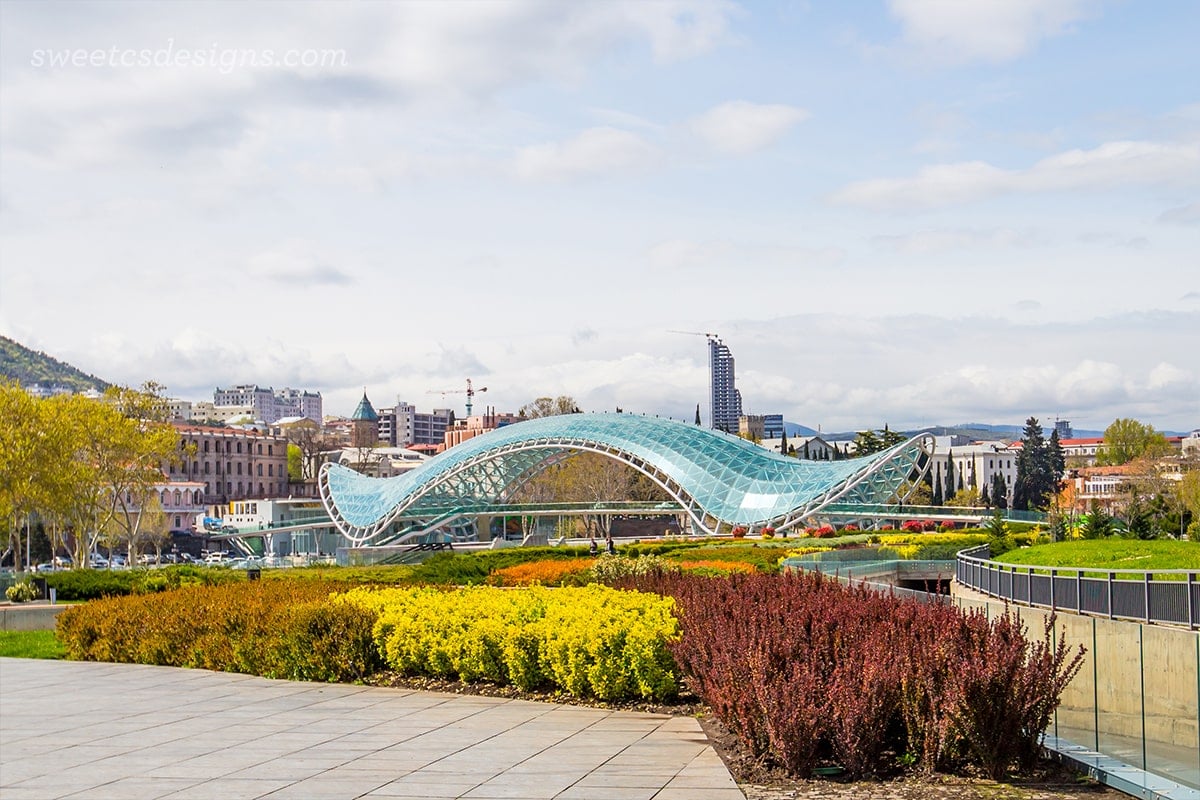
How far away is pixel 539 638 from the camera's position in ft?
44.4

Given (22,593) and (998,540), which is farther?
(998,540)

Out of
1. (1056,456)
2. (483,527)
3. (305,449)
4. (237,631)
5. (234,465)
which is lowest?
(483,527)

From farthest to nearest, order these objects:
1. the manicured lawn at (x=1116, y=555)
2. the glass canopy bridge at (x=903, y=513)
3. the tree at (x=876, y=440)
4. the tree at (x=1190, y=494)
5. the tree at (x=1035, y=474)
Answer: the tree at (x=1035, y=474) → the tree at (x=876, y=440) → the tree at (x=1190, y=494) → the glass canopy bridge at (x=903, y=513) → the manicured lawn at (x=1116, y=555)

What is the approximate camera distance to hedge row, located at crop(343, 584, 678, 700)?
41.9 ft

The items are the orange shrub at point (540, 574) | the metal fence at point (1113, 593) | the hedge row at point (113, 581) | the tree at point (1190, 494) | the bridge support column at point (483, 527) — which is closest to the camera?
the metal fence at point (1113, 593)

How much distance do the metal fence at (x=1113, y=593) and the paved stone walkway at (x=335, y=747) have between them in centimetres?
943

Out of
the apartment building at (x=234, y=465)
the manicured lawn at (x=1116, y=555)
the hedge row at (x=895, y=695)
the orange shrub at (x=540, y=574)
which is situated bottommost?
the orange shrub at (x=540, y=574)

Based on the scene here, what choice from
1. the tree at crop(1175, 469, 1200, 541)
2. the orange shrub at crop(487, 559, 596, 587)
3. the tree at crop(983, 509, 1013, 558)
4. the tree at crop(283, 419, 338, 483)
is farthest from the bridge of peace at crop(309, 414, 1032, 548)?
the tree at crop(283, 419, 338, 483)

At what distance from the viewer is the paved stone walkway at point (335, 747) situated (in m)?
9.35

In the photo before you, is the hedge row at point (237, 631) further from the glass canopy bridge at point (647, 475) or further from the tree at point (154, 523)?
the tree at point (154, 523)

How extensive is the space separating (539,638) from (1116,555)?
67.3ft

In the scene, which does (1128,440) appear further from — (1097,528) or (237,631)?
(237,631)

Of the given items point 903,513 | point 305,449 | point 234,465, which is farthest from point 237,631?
point 305,449

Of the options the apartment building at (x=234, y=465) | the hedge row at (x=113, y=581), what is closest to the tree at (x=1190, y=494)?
the hedge row at (x=113, y=581)
